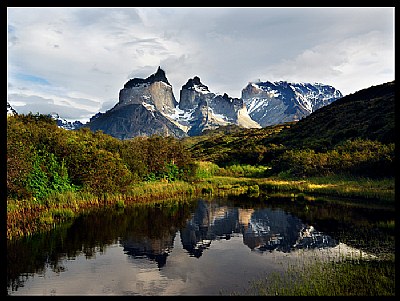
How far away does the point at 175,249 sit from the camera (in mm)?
28297

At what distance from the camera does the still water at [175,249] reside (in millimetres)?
20078

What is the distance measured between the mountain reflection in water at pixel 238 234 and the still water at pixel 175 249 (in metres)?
0.09

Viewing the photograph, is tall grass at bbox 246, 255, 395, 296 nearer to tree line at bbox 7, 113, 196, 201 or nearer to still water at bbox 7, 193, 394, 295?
still water at bbox 7, 193, 394, 295

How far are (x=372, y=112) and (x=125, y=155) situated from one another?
→ 85496mm

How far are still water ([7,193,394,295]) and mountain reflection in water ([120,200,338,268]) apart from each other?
0.28 ft

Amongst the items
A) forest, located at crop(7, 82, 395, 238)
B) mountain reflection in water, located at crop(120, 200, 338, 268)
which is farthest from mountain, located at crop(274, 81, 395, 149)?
mountain reflection in water, located at crop(120, 200, 338, 268)

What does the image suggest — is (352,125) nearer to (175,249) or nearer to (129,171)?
(129,171)

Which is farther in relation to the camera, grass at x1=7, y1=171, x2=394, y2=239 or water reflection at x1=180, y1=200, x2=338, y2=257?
grass at x1=7, y1=171, x2=394, y2=239

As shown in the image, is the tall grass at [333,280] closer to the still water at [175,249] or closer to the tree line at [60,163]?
the still water at [175,249]

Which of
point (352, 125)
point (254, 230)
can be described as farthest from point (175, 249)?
point (352, 125)

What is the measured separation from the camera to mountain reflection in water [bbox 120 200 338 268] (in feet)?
91.2

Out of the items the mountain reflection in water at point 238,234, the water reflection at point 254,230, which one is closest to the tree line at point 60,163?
the mountain reflection in water at point 238,234
